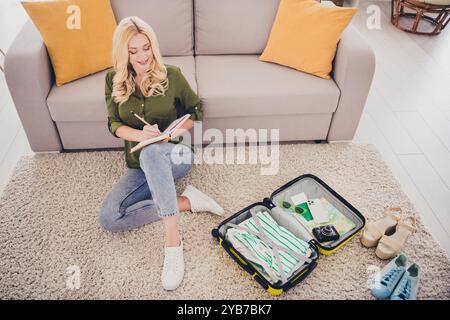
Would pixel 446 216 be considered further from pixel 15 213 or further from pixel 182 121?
pixel 15 213

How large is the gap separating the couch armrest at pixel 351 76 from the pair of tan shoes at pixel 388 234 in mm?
643

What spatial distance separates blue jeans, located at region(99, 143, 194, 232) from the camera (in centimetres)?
165

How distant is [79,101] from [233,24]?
1.04 metres

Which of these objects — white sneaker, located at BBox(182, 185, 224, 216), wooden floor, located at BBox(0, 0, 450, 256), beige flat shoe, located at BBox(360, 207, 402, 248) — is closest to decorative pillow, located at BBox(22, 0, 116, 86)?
wooden floor, located at BBox(0, 0, 450, 256)

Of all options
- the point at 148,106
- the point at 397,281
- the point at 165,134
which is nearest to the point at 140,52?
the point at 148,106

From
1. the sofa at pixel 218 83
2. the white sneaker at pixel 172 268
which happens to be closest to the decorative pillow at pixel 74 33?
the sofa at pixel 218 83

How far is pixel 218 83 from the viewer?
2.13m

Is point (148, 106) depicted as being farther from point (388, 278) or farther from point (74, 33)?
point (388, 278)

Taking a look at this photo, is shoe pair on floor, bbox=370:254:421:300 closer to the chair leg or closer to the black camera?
the black camera

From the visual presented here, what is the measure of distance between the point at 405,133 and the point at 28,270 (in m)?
2.37

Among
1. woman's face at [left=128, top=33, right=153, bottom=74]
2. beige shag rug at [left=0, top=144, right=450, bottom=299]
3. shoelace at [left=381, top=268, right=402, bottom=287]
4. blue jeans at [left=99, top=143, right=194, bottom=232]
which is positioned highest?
woman's face at [left=128, top=33, right=153, bottom=74]

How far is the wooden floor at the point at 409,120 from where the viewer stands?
7.02 feet

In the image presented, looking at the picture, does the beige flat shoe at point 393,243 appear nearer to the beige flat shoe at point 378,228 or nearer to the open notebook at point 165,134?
Result: the beige flat shoe at point 378,228

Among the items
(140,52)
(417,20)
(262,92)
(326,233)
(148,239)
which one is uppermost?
(140,52)
